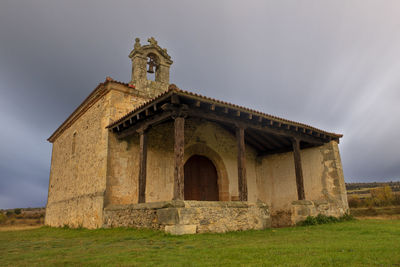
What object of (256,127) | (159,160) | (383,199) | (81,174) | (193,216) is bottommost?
(193,216)

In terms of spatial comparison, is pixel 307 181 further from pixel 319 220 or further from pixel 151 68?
pixel 151 68

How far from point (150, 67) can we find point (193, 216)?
286 inches

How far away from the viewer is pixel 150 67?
11703mm

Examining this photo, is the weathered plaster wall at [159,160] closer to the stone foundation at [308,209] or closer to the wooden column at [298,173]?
the wooden column at [298,173]

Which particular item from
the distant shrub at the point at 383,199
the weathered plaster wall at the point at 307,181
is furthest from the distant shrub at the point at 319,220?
the distant shrub at the point at 383,199

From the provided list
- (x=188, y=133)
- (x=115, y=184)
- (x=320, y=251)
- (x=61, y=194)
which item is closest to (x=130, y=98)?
(x=188, y=133)

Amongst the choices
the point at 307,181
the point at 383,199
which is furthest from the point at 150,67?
the point at 383,199

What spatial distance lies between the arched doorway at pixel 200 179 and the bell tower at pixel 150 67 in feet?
10.1

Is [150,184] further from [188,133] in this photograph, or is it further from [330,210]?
[330,210]

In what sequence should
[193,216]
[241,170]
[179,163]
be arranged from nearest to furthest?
[193,216]
[179,163]
[241,170]

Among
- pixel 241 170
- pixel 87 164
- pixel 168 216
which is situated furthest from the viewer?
pixel 87 164

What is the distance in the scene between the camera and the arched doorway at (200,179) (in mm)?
10602

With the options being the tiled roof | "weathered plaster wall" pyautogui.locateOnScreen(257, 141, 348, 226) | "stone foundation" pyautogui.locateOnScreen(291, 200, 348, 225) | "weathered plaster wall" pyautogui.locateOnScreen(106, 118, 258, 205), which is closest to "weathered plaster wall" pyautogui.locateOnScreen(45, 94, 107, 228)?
"weathered plaster wall" pyautogui.locateOnScreen(106, 118, 258, 205)

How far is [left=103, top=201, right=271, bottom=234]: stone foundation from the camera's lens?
20.2 feet
